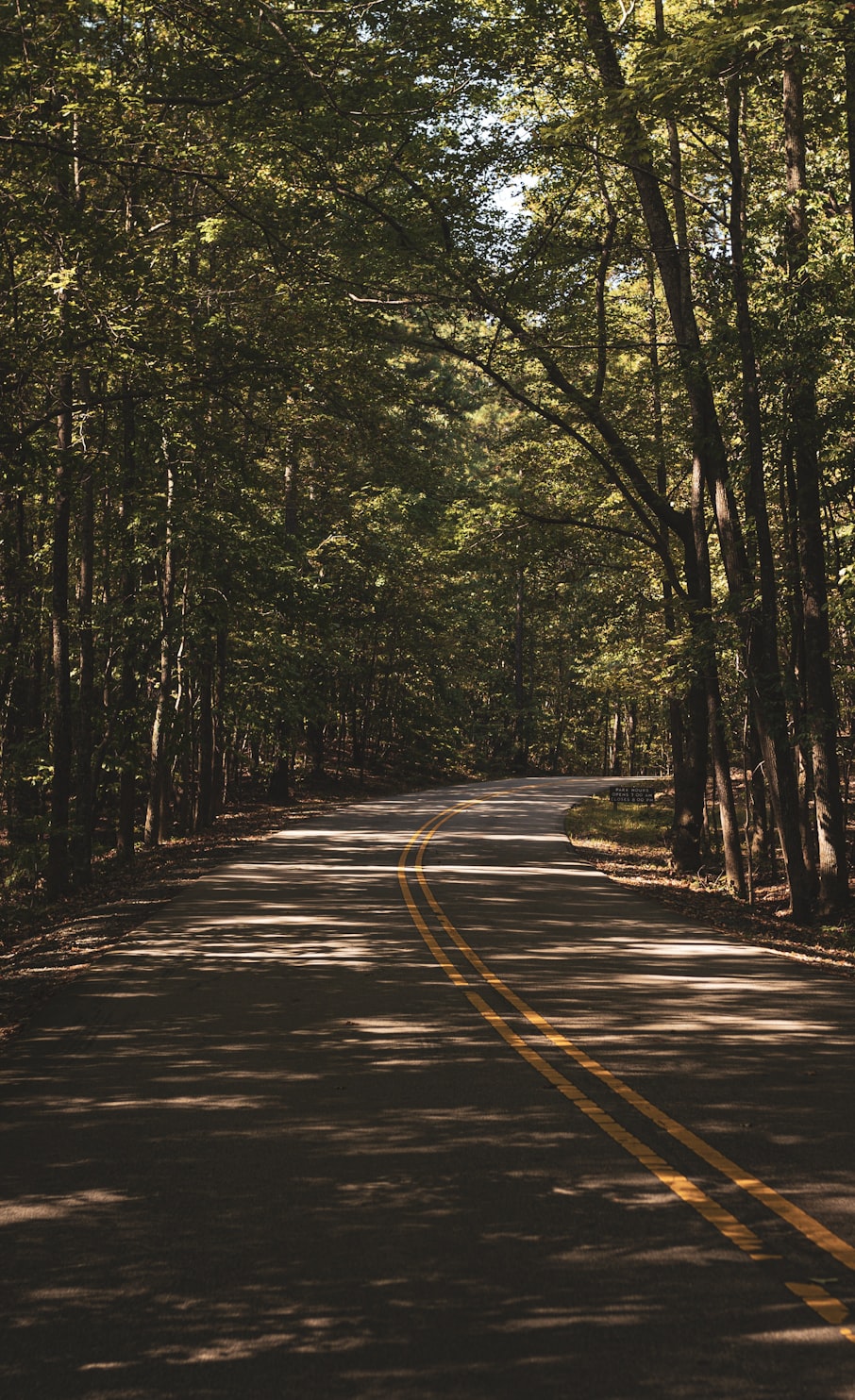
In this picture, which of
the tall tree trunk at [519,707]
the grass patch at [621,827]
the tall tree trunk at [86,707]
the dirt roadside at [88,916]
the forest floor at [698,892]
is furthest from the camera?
the tall tree trunk at [519,707]

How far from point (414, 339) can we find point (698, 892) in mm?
11269

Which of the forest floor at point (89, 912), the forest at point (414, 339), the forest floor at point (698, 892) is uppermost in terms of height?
the forest at point (414, 339)

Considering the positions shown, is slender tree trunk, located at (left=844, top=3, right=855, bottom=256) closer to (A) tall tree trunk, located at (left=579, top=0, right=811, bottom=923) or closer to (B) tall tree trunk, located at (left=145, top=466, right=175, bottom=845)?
(A) tall tree trunk, located at (left=579, top=0, right=811, bottom=923)

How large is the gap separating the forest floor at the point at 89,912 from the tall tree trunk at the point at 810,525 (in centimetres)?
968

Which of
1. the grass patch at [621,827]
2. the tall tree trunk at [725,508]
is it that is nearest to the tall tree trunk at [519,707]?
the grass patch at [621,827]

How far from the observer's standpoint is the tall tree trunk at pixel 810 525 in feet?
55.0

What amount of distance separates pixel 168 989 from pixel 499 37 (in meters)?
14.9

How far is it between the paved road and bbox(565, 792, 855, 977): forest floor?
356cm

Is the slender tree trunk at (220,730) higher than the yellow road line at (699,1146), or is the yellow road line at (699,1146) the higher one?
the slender tree trunk at (220,730)

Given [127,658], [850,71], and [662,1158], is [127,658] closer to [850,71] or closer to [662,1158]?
[850,71]

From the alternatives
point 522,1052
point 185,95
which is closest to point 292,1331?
point 522,1052

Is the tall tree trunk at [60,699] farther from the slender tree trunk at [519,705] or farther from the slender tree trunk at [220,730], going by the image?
the slender tree trunk at [519,705]

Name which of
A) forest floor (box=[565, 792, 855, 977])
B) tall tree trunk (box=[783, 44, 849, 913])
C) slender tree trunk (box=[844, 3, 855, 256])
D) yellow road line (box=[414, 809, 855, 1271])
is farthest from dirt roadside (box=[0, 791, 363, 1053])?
slender tree trunk (box=[844, 3, 855, 256])

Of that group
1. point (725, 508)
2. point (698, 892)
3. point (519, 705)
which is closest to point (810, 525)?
point (725, 508)
